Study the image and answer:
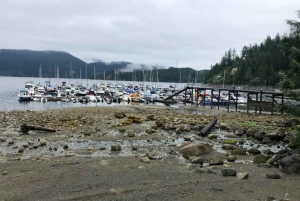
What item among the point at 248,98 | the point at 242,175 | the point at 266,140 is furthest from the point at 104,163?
the point at 248,98

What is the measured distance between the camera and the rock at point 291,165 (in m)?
10.3

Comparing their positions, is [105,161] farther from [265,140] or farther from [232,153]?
[265,140]

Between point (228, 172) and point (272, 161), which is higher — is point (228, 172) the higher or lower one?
the higher one

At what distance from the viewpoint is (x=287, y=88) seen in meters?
12.3

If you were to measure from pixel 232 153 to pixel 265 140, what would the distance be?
4.06 metres

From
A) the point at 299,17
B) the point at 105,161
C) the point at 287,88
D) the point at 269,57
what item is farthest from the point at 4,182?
the point at 269,57

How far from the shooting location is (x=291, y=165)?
10445mm

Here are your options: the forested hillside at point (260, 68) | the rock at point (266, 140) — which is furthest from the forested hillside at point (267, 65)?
the rock at point (266, 140)

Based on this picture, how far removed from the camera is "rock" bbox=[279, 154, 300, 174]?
10.3 metres

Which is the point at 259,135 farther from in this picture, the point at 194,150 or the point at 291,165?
the point at 291,165

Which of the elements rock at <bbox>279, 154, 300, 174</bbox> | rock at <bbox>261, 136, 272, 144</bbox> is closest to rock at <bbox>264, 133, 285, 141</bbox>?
rock at <bbox>261, 136, 272, 144</bbox>

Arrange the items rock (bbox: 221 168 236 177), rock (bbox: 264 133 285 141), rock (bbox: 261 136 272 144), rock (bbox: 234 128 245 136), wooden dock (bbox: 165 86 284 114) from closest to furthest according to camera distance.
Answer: rock (bbox: 221 168 236 177)
rock (bbox: 261 136 272 144)
rock (bbox: 264 133 285 141)
rock (bbox: 234 128 245 136)
wooden dock (bbox: 165 86 284 114)

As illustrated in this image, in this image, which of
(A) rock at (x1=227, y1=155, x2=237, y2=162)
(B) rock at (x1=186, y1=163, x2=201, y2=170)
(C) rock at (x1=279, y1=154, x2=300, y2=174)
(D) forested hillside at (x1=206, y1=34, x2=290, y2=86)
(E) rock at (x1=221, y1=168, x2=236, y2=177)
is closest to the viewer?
(E) rock at (x1=221, y1=168, x2=236, y2=177)

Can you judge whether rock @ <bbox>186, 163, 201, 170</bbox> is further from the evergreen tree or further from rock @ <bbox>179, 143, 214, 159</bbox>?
the evergreen tree
